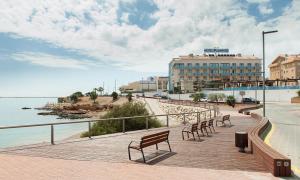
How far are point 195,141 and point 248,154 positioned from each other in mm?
3390

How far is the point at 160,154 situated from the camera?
A: 35.4ft

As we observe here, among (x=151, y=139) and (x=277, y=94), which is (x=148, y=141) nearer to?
(x=151, y=139)

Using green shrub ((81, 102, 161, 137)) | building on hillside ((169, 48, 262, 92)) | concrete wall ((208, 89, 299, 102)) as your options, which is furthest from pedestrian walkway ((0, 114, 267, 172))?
building on hillside ((169, 48, 262, 92))

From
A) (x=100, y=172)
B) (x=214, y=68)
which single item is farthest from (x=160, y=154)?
(x=214, y=68)

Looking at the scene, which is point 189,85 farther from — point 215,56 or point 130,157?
point 130,157

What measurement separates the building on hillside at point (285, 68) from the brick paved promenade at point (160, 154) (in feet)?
319

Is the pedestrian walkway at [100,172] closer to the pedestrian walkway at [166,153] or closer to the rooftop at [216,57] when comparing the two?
the pedestrian walkway at [166,153]

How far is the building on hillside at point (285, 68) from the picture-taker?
110000 mm

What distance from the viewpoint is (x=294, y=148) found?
41.6 ft

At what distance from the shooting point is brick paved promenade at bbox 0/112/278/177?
9.25m

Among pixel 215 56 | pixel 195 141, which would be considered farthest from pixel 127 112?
pixel 215 56

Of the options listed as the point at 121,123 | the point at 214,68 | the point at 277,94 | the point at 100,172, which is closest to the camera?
the point at 100,172

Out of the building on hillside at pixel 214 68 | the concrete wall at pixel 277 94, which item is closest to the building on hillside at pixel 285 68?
the building on hillside at pixel 214 68

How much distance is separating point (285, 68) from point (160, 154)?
122118 mm
